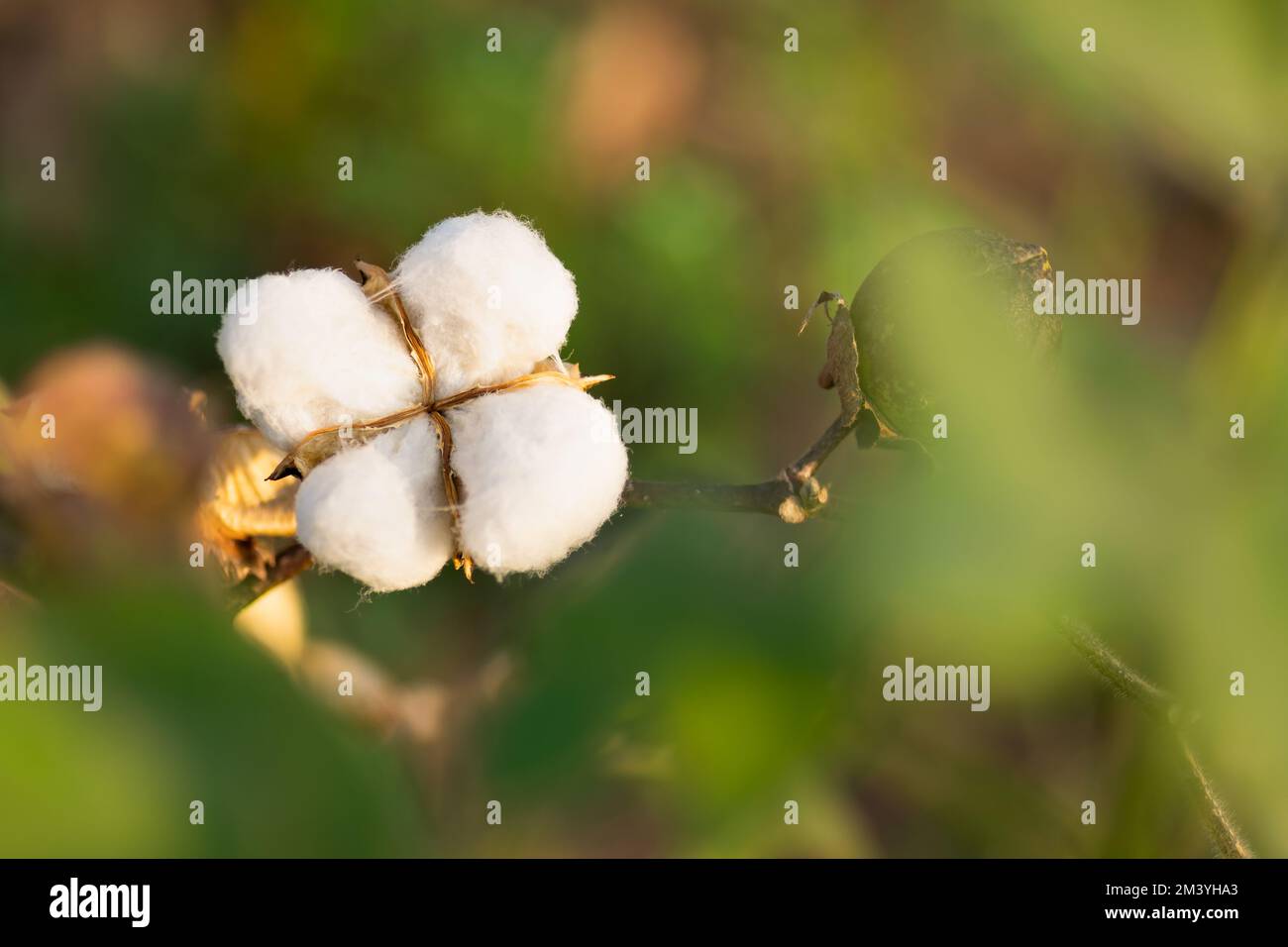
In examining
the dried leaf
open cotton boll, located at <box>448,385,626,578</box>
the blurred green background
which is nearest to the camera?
the blurred green background

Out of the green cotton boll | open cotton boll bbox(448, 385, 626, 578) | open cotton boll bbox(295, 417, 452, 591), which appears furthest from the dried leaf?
open cotton boll bbox(295, 417, 452, 591)

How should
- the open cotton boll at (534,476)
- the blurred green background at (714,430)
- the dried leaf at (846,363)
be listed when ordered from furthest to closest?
1. the dried leaf at (846,363)
2. the open cotton boll at (534,476)
3. the blurred green background at (714,430)

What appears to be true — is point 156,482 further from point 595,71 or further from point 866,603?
point 595,71

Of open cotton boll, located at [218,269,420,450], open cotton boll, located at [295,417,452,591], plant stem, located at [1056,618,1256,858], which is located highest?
open cotton boll, located at [218,269,420,450]

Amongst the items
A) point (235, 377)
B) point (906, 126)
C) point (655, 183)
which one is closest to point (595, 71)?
point (655, 183)

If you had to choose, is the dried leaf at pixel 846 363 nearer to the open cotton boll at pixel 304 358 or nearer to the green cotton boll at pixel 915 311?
the green cotton boll at pixel 915 311

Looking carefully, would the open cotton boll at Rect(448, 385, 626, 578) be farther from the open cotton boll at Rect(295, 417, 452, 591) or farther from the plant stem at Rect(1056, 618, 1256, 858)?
the plant stem at Rect(1056, 618, 1256, 858)

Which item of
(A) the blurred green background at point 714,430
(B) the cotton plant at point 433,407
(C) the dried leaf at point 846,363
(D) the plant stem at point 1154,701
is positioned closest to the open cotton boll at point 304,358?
(B) the cotton plant at point 433,407
